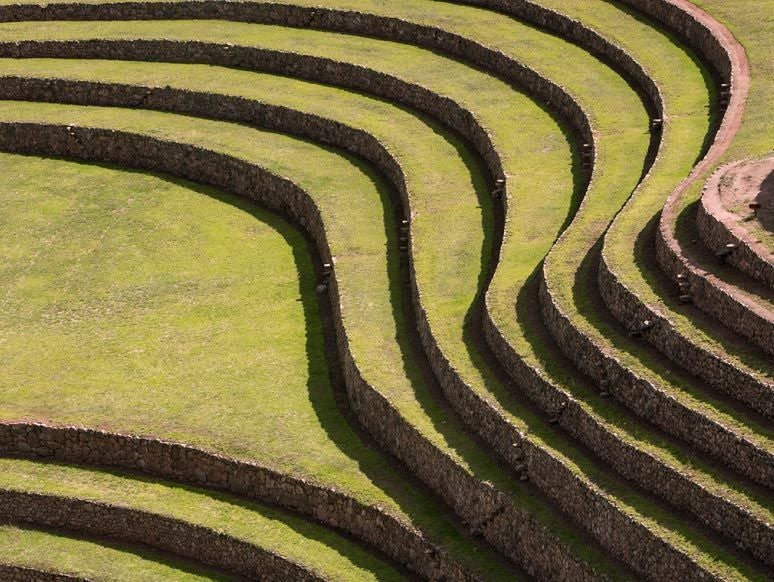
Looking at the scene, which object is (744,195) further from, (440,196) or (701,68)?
(701,68)

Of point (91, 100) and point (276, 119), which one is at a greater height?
point (91, 100)

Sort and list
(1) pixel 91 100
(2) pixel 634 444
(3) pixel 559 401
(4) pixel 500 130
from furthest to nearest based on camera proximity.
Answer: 1. (1) pixel 91 100
2. (4) pixel 500 130
3. (3) pixel 559 401
4. (2) pixel 634 444

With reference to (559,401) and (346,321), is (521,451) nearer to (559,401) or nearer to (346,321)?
(559,401)

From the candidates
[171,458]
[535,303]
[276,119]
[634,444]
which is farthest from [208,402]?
[276,119]

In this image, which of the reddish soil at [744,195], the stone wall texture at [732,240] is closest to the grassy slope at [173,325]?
the stone wall texture at [732,240]

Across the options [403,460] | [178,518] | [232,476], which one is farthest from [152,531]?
[403,460]

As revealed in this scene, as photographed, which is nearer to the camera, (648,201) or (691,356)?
(691,356)
